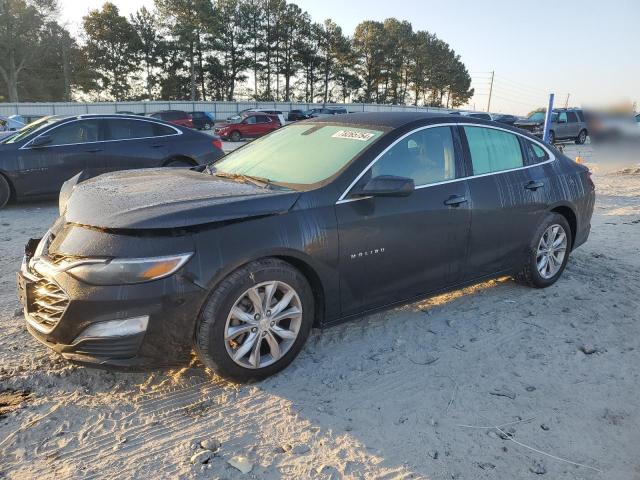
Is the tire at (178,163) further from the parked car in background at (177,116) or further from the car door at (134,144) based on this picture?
Answer: the parked car in background at (177,116)

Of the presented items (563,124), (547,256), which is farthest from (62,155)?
(563,124)

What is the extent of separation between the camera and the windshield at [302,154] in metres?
3.44

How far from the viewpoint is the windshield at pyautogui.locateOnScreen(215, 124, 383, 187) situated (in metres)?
3.44

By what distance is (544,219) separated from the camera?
4508 millimetres

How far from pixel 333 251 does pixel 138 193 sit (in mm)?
1285

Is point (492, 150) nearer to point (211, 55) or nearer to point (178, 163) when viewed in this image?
point (178, 163)

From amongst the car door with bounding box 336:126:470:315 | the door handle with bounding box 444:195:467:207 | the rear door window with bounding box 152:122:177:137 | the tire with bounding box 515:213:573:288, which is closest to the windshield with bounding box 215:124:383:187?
the car door with bounding box 336:126:470:315

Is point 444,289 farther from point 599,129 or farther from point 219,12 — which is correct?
point 219,12

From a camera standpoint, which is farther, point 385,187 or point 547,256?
point 547,256

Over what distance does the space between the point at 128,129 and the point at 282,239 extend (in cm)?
633

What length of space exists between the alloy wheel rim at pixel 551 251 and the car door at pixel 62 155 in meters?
6.17

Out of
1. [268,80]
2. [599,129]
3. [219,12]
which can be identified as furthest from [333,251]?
[268,80]

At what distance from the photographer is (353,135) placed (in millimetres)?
3680

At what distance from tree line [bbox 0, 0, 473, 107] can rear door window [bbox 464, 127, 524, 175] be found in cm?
5422
